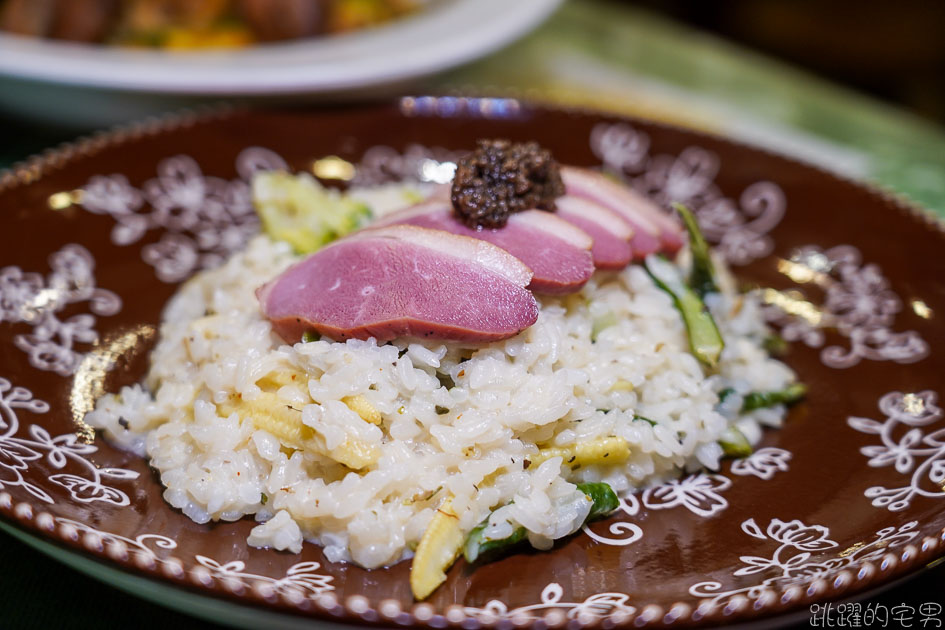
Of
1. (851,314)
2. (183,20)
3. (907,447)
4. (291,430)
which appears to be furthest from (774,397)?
(183,20)

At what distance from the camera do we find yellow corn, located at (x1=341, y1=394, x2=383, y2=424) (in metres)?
2.32

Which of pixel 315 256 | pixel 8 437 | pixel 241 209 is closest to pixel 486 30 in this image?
pixel 241 209

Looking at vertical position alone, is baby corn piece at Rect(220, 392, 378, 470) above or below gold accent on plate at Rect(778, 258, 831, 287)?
above

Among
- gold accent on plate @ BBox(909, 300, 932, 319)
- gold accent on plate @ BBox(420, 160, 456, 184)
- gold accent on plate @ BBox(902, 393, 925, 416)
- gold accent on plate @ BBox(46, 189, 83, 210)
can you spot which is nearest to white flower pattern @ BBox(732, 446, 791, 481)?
gold accent on plate @ BBox(902, 393, 925, 416)

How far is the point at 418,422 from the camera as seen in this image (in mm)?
2377

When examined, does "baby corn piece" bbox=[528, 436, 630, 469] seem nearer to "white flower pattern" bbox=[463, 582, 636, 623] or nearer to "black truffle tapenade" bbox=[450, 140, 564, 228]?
"white flower pattern" bbox=[463, 582, 636, 623]

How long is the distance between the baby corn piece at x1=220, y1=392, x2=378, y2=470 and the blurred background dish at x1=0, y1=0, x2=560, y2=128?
7.30 ft

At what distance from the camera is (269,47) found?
4.86m

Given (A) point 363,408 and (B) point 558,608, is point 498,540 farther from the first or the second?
(A) point 363,408

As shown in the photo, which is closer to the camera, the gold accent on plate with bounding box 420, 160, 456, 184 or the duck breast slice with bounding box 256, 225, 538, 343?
the duck breast slice with bounding box 256, 225, 538, 343

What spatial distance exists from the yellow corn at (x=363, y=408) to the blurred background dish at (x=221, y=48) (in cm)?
232

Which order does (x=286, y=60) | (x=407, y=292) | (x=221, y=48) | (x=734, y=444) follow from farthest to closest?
(x=221, y=48)
(x=286, y=60)
(x=734, y=444)
(x=407, y=292)

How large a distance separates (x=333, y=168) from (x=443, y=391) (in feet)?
6.08

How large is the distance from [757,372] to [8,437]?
2290mm
